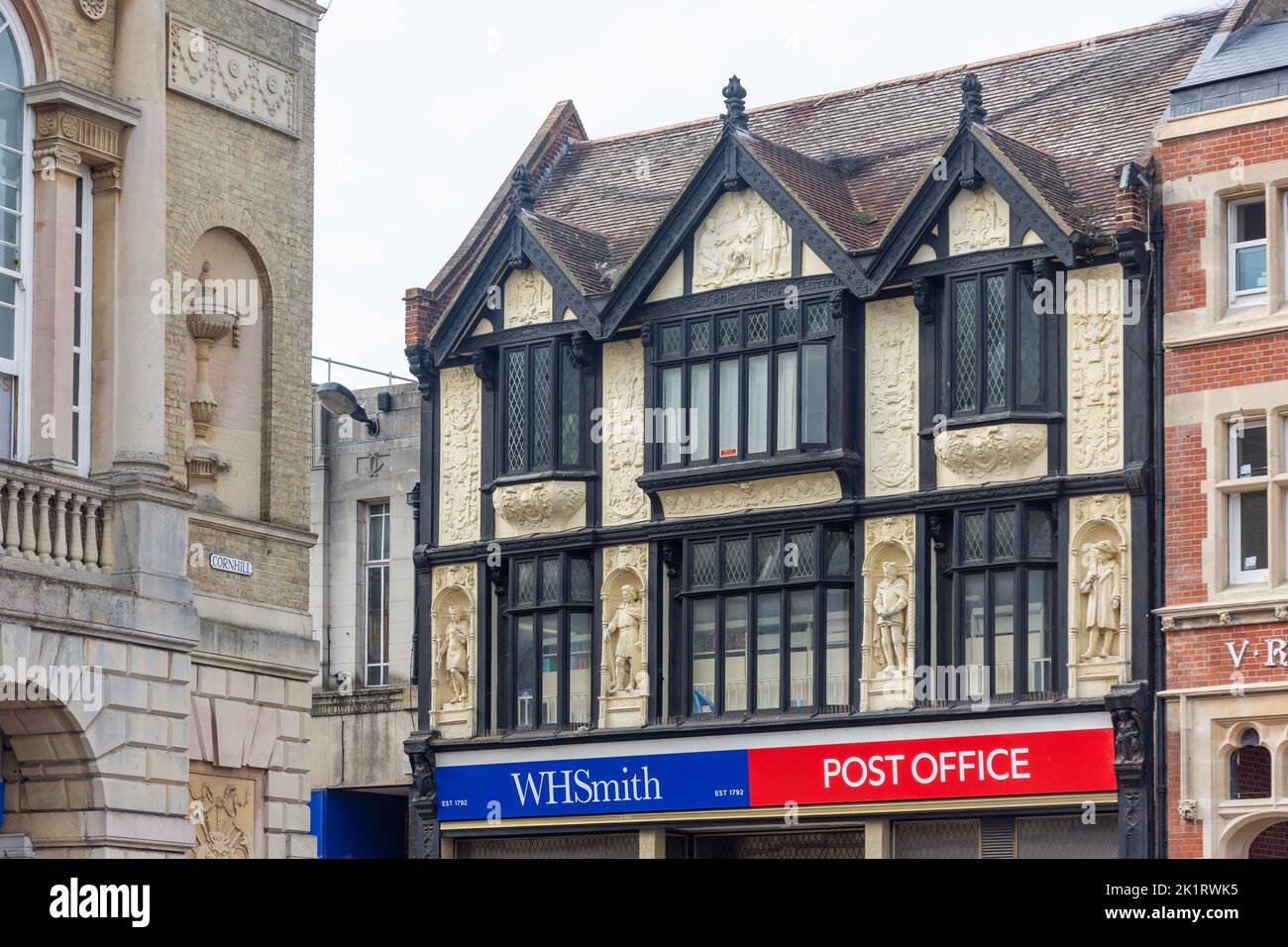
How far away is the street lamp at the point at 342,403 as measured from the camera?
143 ft

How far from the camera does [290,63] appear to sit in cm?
2602

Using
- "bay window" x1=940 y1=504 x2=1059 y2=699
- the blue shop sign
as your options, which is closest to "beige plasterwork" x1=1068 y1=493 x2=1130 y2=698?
"bay window" x1=940 y1=504 x2=1059 y2=699

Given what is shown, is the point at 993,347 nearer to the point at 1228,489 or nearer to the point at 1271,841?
the point at 1228,489

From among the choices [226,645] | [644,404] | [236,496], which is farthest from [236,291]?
[644,404]

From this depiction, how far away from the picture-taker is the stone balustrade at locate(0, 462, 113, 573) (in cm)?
2075

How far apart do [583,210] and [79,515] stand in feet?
66.9

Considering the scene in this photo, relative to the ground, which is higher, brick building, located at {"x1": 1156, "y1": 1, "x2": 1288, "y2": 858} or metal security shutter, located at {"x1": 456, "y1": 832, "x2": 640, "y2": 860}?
brick building, located at {"x1": 1156, "y1": 1, "x2": 1288, "y2": 858}

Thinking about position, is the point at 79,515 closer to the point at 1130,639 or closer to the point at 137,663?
the point at 137,663

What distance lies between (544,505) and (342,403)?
26.3ft

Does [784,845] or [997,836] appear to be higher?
[997,836]

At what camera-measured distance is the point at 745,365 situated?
35.6 metres

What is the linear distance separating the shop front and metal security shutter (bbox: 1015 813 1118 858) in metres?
0.02

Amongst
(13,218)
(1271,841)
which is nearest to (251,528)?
(13,218)

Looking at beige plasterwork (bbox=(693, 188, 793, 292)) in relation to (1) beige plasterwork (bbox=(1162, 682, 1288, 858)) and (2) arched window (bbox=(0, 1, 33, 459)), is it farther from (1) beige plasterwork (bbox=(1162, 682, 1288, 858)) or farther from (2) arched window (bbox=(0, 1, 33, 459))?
(2) arched window (bbox=(0, 1, 33, 459))
